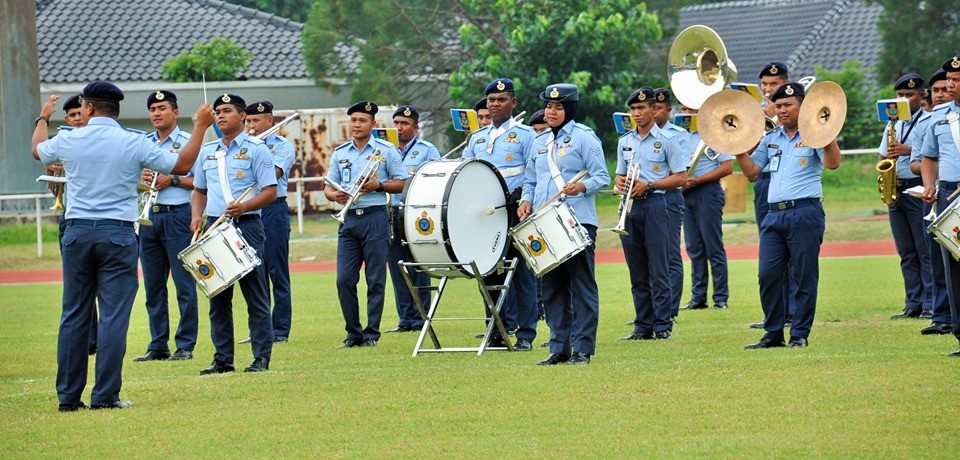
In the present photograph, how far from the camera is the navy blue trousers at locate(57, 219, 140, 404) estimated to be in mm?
9711

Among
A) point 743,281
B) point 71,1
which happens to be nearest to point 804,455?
point 743,281

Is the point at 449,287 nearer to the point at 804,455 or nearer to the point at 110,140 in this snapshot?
the point at 110,140

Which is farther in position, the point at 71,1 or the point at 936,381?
the point at 71,1

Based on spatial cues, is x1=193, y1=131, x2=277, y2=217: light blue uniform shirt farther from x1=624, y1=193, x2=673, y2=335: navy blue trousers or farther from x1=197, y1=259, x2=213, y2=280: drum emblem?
x1=624, y1=193, x2=673, y2=335: navy blue trousers

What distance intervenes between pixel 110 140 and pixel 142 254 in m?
3.52

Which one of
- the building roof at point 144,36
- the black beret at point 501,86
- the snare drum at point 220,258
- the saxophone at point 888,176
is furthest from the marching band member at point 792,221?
the building roof at point 144,36

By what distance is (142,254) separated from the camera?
1312cm

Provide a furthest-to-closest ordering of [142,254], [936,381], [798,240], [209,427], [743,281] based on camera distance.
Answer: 1. [743,281]
2. [142,254]
3. [798,240]
4. [936,381]
5. [209,427]

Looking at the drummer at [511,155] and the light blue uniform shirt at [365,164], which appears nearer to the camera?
the drummer at [511,155]

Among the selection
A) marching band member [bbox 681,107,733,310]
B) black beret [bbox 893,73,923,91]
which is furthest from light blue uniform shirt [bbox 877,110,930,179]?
marching band member [bbox 681,107,733,310]

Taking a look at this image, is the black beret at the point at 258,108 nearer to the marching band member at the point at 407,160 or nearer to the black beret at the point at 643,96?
the marching band member at the point at 407,160

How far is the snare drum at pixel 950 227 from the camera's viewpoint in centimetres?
1038

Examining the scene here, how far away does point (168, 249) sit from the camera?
13000 millimetres

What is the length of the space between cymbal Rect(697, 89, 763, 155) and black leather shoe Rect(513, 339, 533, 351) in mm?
2240
